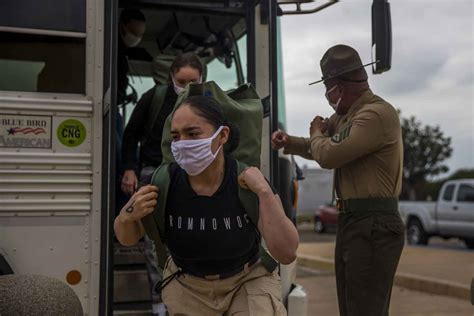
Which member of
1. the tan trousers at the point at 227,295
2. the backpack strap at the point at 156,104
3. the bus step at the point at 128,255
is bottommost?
the bus step at the point at 128,255

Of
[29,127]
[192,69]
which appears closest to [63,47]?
[29,127]

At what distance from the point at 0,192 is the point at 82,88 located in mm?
701

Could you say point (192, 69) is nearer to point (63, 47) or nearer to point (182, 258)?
point (63, 47)

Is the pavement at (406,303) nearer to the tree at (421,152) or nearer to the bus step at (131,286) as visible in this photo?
the bus step at (131,286)

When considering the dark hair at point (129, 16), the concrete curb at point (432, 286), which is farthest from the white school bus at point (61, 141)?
the concrete curb at point (432, 286)

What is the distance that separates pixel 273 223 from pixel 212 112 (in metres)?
0.51

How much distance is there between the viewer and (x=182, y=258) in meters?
2.48

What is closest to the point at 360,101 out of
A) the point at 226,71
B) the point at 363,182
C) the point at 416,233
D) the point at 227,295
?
the point at 363,182

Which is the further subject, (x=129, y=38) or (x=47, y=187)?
(x=129, y=38)

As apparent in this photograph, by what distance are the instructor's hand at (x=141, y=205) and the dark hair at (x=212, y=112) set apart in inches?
13.8

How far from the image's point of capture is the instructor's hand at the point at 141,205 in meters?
2.35

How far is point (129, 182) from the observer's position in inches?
160

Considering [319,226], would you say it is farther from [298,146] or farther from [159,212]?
[159,212]

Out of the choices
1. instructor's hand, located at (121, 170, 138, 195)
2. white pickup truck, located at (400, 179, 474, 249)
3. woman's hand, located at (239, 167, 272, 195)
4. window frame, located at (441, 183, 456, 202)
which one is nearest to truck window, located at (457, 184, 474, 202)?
white pickup truck, located at (400, 179, 474, 249)
